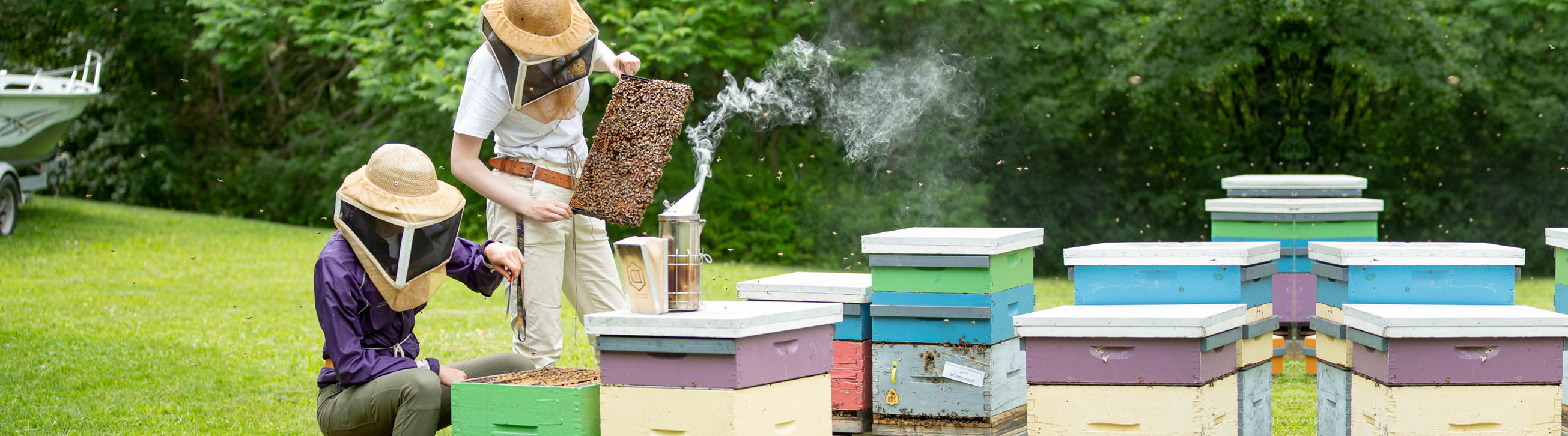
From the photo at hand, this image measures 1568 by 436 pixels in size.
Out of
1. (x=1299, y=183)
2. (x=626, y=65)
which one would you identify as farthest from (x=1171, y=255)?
(x=1299, y=183)

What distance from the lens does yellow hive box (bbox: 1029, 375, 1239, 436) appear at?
304 centimetres

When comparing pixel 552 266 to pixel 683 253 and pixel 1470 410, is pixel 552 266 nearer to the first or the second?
pixel 683 253

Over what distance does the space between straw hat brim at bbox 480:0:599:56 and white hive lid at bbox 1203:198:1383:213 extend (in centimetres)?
365

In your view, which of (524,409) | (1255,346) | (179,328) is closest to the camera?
(524,409)

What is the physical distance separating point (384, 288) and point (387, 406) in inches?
11.9

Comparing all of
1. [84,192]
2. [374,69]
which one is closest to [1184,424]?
[374,69]

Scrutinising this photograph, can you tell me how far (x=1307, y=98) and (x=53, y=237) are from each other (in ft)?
34.6

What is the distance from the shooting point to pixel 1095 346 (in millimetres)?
3086

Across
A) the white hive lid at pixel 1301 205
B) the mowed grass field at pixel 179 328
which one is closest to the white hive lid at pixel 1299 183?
the white hive lid at pixel 1301 205

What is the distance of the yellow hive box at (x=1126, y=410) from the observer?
9.96 feet

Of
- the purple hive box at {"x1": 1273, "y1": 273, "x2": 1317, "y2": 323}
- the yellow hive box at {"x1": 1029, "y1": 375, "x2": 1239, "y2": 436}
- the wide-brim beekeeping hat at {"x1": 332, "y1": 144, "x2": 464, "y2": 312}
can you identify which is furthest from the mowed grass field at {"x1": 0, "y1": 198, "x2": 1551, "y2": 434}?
the yellow hive box at {"x1": 1029, "y1": 375, "x2": 1239, "y2": 436}

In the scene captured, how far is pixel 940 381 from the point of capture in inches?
148

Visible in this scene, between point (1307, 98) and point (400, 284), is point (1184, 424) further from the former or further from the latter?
point (1307, 98)

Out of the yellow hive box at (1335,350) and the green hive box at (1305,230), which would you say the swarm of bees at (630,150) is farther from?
the green hive box at (1305,230)
